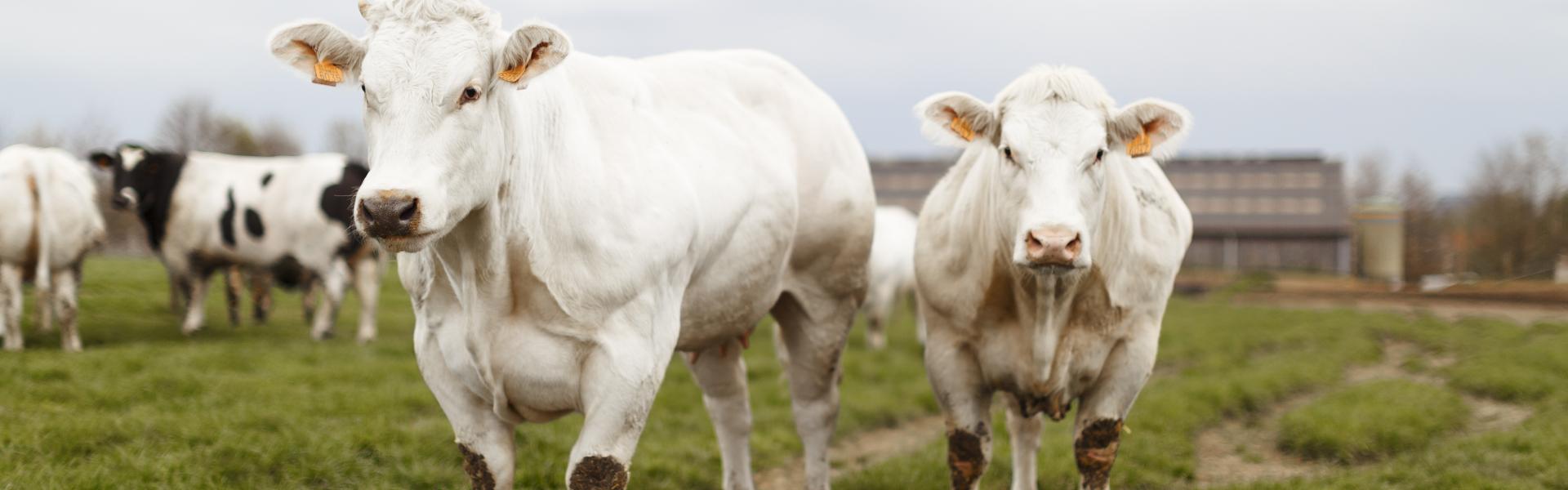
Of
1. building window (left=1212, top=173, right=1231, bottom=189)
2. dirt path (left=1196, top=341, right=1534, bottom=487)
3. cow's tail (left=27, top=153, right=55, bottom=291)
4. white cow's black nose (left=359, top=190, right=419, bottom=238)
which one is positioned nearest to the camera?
white cow's black nose (left=359, top=190, right=419, bottom=238)

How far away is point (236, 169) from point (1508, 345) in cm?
1527

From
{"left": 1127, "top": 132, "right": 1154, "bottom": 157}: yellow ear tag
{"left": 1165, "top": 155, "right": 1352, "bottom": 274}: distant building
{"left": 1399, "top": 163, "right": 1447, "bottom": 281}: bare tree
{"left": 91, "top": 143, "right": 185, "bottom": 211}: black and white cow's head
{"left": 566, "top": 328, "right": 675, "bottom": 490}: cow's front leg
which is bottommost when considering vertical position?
{"left": 1165, "top": 155, "right": 1352, "bottom": 274}: distant building

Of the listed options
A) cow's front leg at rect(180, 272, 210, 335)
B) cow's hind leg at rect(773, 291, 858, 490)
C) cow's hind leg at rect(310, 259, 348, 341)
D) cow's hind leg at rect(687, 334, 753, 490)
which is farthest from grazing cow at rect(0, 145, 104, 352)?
cow's hind leg at rect(773, 291, 858, 490)

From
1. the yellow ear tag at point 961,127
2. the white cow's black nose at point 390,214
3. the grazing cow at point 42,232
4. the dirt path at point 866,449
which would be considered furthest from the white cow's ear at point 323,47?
the grazing cow at point 42,232

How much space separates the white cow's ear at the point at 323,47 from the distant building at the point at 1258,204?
5708cm

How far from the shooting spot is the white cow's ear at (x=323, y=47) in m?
2.97

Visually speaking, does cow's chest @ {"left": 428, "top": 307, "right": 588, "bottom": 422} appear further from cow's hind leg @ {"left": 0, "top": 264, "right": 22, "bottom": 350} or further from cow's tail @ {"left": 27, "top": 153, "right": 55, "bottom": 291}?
cow's tail @ {"left": 27, "top": 153, "right": 55, "bottom": 291}

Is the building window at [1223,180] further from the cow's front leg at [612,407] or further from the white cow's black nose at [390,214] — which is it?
the white cow's black nose at [390,214]

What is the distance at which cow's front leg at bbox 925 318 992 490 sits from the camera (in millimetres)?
4566

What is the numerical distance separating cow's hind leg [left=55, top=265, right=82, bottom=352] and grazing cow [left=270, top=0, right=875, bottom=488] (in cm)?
740

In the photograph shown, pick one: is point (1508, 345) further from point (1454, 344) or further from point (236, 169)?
point (236, 169)

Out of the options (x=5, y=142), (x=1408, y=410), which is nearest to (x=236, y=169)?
(x=1408, y=410)

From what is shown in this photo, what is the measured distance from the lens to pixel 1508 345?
13.3 meters

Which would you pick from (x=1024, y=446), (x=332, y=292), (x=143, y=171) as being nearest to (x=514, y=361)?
(x=1024, y=446)
